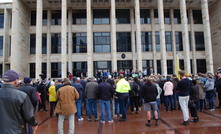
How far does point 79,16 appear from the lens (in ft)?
91.7

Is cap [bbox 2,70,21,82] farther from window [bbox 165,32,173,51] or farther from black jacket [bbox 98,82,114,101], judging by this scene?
window [bbox 165,32,173,51]

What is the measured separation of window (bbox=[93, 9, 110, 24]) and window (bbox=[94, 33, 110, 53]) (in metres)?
2.38

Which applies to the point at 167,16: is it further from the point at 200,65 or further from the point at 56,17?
the point at 56,17

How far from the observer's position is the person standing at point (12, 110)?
2.55 m

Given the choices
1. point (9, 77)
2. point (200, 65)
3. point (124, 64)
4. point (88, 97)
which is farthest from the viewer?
point (200, 65)

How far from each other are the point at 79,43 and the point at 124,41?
8.01 m

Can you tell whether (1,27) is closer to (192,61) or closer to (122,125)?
(122,125)

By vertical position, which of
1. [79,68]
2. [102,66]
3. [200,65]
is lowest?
[79,68]

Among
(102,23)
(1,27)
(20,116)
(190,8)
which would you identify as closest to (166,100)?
(20,116)

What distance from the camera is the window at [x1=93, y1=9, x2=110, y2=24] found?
27906mm

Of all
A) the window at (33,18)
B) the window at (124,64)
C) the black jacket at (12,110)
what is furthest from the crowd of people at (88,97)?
the window at (33,18)

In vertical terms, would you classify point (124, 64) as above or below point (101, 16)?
below

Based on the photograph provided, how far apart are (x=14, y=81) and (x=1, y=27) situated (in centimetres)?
3078

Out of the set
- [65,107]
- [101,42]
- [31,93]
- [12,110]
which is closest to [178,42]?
[101,42]
